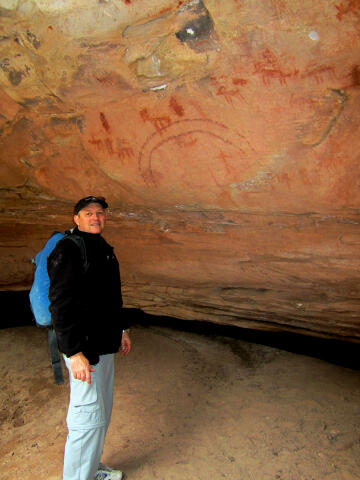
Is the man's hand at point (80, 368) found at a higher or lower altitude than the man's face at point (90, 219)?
lower

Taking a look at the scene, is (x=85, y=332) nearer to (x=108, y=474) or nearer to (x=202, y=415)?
(x=108, y=474)

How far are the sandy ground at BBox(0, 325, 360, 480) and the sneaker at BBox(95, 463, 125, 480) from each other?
8 centimetres

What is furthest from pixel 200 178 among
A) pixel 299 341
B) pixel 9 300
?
pixel 9 300

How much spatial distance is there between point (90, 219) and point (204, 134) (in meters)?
0.85

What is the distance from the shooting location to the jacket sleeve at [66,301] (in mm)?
1865

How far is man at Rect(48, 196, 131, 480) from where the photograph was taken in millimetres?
1872

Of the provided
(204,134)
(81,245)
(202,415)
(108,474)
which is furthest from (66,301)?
(202,415)

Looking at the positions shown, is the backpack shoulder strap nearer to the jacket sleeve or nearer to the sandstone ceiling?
the jacket sleeve

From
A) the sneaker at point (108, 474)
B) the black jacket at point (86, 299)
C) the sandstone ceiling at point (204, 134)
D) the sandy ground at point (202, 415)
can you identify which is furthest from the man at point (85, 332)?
the sandstone ceiling at point (204, 134)

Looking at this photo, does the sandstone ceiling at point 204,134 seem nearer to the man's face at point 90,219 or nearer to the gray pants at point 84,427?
the man's face at point 90,219

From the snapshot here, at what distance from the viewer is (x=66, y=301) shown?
6.12 ft

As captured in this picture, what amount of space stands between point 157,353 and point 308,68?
3019 mm

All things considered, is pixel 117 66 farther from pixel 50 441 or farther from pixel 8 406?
pixel 8 406

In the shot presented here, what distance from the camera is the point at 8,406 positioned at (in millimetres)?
3227
